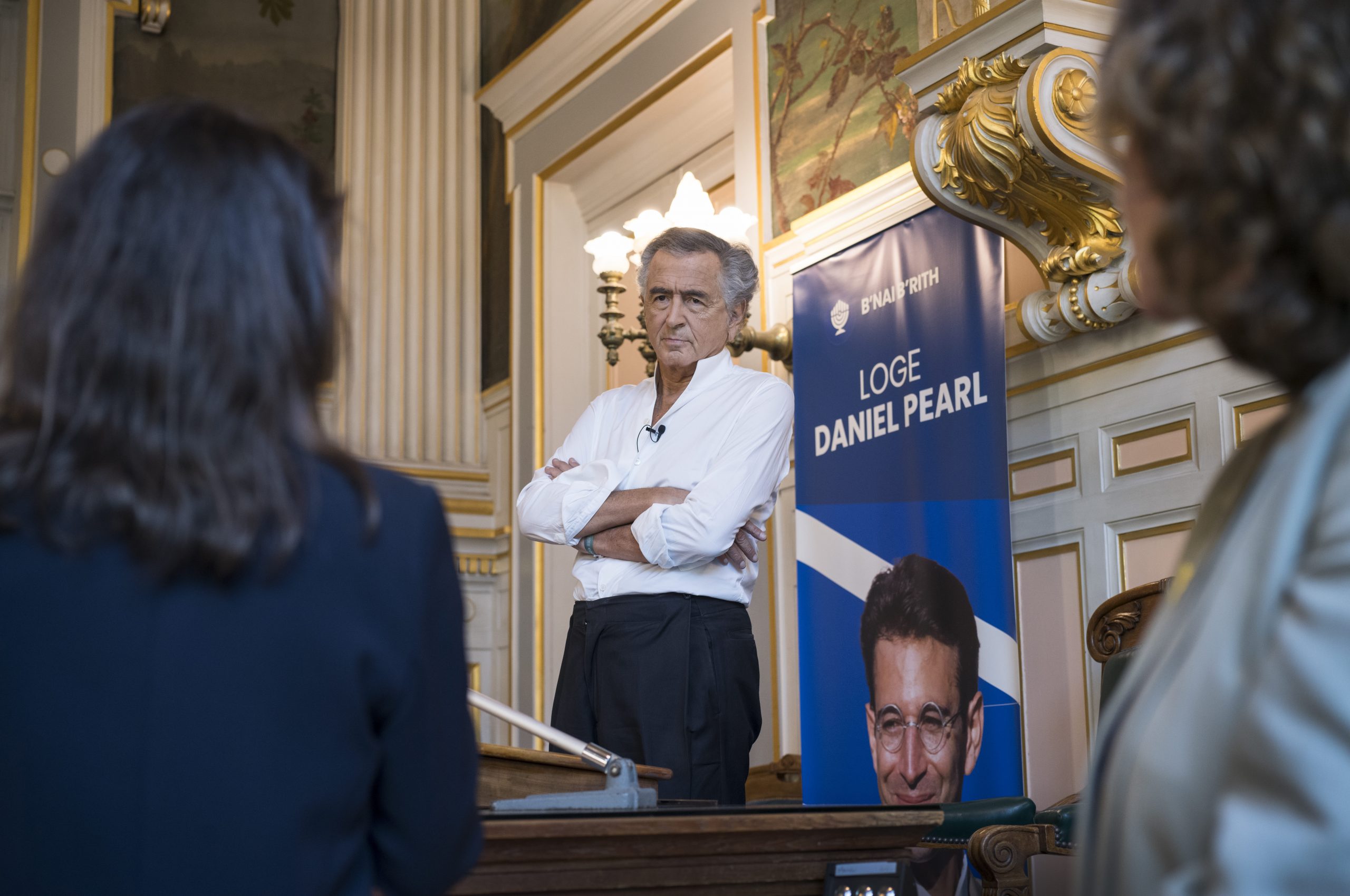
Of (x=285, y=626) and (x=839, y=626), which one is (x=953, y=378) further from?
(x=285, y=626)

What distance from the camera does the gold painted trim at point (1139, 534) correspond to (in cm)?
315

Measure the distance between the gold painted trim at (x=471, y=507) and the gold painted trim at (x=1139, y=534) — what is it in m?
4.08

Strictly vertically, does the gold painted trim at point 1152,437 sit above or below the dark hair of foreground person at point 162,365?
above

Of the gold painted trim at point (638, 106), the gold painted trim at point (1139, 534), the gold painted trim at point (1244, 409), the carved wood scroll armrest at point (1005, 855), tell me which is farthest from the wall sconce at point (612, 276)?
the carved wood scroll armrest at point (1005, 855)

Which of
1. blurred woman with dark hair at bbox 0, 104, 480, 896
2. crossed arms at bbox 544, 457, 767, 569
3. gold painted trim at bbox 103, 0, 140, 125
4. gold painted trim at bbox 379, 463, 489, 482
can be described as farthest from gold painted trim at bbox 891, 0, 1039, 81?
gold painted trim at bbox 103, 0, 140, 125

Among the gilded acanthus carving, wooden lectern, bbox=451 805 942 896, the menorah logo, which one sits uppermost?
the gilded acanthus carving

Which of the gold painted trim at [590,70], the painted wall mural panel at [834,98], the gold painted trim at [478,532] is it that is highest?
the gold painted trim at [590,70]

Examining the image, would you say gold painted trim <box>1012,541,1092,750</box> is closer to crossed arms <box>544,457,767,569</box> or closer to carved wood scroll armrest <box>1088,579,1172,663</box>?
carved wood scroll armrest <box>1088,579,1172,663</box>

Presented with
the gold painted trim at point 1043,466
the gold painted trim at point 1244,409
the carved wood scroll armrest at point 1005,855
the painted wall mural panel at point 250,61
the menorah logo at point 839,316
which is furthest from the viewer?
the painted wall mural panel at point 250,61

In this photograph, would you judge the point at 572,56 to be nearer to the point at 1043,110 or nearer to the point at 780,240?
the point at 780,240

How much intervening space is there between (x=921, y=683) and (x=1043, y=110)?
143 cm

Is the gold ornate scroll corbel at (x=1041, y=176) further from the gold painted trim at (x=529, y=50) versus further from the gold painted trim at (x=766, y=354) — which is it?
the gold painted trim at (x=529, y=50)

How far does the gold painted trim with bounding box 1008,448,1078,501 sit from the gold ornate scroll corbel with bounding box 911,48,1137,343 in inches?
11.9

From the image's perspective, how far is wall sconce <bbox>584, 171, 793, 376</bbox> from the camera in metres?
4.25
